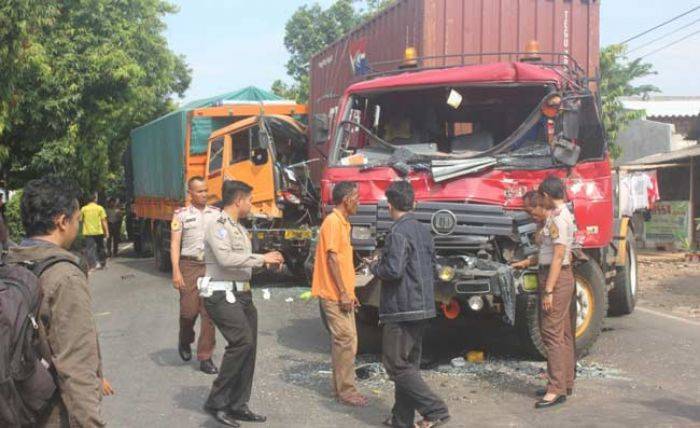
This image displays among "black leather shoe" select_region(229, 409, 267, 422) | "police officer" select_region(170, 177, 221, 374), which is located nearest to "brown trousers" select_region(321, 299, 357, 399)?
"black leather shoe" select_region(229, 409, 267, 422)

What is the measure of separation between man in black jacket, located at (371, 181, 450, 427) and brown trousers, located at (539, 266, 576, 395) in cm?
113

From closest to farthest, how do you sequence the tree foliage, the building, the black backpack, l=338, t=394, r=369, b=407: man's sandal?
the black backpack, l=338, t=394, r=369, b=407: man's sandal, the tree foliage, the building

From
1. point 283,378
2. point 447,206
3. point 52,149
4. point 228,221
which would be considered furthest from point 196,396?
point 52,149

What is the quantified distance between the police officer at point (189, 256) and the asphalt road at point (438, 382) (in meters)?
0.41

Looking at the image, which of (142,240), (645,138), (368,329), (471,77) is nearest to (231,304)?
(368,329)

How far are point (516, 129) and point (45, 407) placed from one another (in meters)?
5.57

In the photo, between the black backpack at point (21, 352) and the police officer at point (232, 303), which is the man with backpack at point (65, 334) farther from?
the police officer at point (232, 303)

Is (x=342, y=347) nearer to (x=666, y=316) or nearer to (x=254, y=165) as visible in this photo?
(x=666, y=316)

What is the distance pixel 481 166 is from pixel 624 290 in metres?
4.10

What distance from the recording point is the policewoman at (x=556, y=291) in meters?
6.05

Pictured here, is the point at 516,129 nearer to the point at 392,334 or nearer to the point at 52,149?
the point at 392,334

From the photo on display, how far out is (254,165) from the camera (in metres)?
12.9

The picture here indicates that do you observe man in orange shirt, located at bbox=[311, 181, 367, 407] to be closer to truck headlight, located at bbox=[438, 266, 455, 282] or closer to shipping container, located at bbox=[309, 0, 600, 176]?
truck headlight, located at bbox=[438, 266, 455, 282]

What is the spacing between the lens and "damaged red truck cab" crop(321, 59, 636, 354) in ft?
22.4
